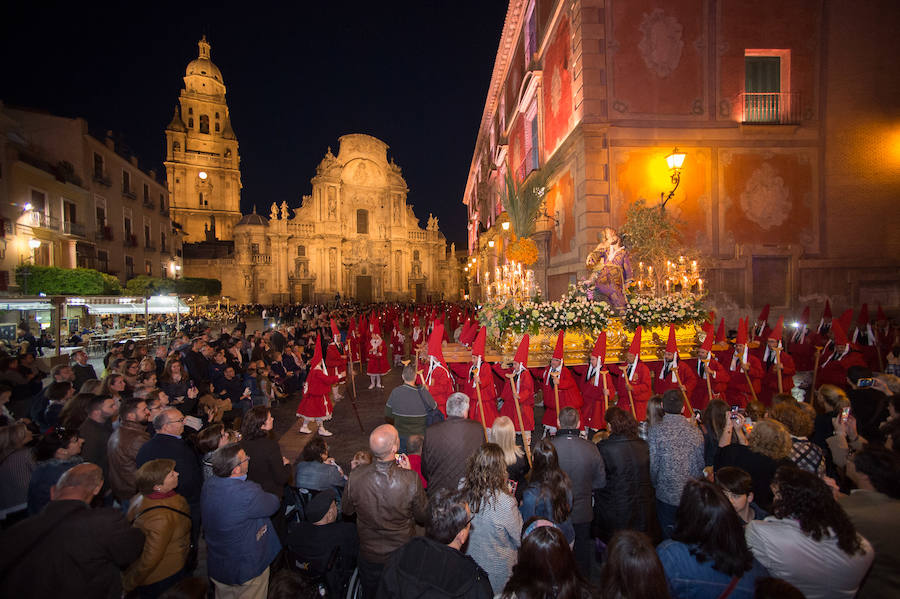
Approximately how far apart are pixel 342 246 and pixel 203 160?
24.8 metres

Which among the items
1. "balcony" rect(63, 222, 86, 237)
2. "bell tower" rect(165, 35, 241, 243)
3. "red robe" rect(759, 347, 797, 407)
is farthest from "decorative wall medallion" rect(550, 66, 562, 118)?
Result: "bell tower" rect(165, 35, 241, 243)

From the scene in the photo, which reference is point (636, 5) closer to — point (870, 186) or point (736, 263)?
point (736, 263)

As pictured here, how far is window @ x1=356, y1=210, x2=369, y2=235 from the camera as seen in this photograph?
4928 cm

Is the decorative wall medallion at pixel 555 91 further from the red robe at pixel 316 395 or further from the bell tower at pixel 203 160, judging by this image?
the bell tower at pixel 203 160

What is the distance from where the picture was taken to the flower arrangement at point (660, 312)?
9562mm

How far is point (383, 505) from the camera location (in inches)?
121

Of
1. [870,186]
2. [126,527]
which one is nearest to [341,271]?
[870,186]

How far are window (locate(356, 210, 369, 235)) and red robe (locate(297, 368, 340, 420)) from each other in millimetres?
42769

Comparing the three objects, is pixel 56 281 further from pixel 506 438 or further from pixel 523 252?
pixel 506 438

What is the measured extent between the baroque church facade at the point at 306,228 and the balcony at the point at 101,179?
18.8m

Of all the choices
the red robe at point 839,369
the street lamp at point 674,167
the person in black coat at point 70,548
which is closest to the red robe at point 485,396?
the person in black coat at point 70,548

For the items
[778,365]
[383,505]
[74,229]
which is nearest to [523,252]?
[778,365]

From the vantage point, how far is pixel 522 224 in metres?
14.6

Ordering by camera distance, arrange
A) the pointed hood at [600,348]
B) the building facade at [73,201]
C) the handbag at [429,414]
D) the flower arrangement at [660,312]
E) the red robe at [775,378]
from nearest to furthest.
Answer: the handbag at [429,414]
the pointed hood at [600,348]
the red robe at [775,378]
the flower arrangement at [660,312]
the building facade at [73,201]
